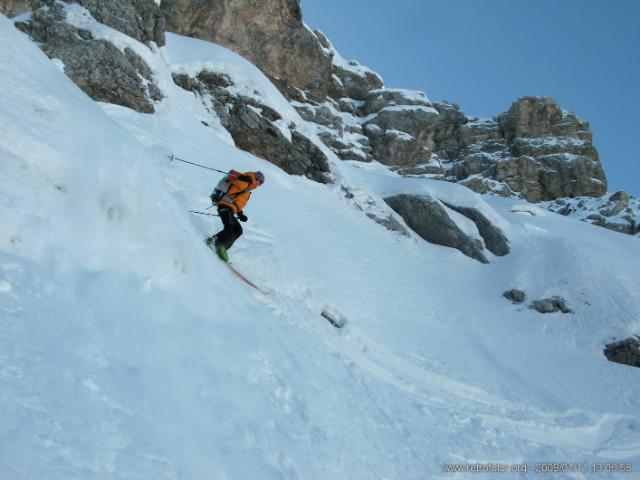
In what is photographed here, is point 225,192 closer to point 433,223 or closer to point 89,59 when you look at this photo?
point 89,59

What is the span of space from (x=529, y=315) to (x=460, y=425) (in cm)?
1217

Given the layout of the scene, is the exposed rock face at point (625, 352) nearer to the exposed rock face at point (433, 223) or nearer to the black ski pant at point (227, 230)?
the exposed rock face at point (433, 223)

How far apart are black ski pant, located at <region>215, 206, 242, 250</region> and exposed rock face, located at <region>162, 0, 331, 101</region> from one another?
106 ft

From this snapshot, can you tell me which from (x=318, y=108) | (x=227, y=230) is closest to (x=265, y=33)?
(x=318, y=108)

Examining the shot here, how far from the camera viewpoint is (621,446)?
9688 millimetres

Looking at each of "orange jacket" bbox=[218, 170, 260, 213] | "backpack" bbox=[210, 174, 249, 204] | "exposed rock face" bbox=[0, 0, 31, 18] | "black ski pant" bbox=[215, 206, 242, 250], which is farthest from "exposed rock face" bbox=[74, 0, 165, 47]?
"black ski pant" bbox=[215, 206, 242, 250]

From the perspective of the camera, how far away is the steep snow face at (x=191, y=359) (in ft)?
11.9

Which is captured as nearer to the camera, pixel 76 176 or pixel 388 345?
pixel 76 176

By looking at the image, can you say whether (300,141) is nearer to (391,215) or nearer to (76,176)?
(391,215)

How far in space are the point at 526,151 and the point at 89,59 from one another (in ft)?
199

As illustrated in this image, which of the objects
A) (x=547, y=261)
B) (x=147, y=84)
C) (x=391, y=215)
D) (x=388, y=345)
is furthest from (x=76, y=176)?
(x=547, y=261)

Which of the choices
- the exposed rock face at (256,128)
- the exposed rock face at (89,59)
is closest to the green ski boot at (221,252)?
the exposed rock face at (89,59)

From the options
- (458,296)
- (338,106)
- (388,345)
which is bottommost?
(388,345)

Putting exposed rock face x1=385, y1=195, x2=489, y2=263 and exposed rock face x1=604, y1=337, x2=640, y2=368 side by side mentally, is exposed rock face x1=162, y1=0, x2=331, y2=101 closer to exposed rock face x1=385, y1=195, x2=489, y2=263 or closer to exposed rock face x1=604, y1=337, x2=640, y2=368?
exposed rock face x1=385, y1=195, x2=489, y2=263
